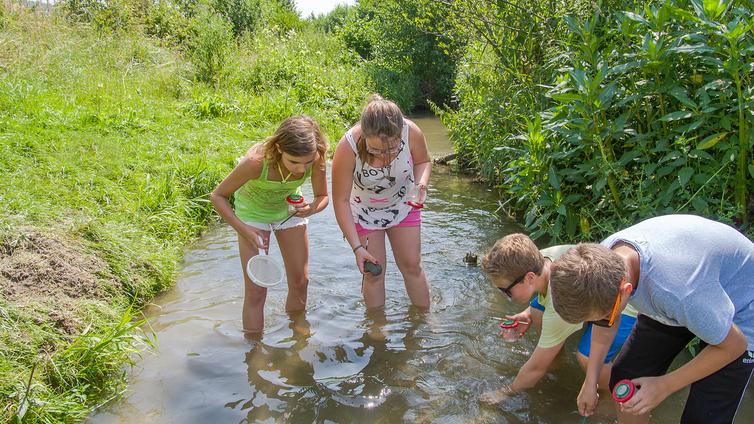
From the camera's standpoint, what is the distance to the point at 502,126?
20.7 feet

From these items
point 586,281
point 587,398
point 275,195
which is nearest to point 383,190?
point 275,195

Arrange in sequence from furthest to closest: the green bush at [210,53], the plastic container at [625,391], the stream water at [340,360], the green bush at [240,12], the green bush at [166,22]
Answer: the green bush at [240,12]
the green bush at [166,22]
the green bush at [210,53]
the stream water at [340,360]
the plastic container at [625,391]

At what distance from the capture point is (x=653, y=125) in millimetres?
4090

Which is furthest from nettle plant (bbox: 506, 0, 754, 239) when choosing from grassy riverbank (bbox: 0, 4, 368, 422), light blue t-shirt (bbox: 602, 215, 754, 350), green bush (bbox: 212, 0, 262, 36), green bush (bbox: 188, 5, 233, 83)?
green bush (bbox: 212, 0, 262, 36)

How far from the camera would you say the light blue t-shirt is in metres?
1.94

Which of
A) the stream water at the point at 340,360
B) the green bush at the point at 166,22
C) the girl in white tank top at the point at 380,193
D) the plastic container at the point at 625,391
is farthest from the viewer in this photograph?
the green bush at the point at 166,22

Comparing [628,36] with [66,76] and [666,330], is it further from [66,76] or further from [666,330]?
[66,76]

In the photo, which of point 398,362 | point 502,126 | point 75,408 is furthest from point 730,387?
point 502,126

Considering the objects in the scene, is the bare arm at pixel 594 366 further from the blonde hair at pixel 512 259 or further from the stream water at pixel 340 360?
the stream water at pixel 340 360

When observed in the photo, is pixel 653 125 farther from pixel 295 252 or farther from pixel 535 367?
pixel 295 252

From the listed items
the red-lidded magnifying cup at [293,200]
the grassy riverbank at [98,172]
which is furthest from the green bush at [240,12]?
the red-lidded magnifying cup at [293,200]

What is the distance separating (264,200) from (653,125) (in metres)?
2.63

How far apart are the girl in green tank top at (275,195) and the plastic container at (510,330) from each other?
1.30 m

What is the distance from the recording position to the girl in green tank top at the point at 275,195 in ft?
10.9
